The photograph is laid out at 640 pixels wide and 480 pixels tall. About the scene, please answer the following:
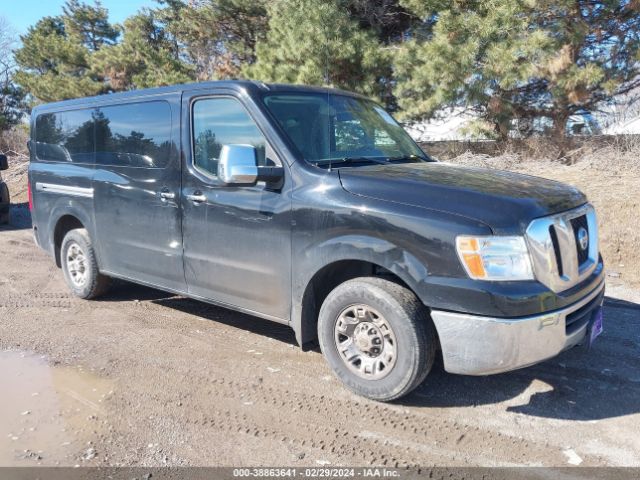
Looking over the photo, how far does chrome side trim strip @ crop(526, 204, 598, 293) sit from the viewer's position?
316 centimetres

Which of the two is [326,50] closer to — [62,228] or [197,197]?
[62,228]

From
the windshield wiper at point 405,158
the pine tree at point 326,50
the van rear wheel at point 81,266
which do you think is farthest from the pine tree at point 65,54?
the windshield wiper at point 405,158

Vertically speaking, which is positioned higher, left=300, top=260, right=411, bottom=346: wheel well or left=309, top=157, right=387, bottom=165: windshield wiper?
left=309, top=157, right=387, bottom=165: windshield wiper

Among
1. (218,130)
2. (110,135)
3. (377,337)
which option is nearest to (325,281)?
(377,337)

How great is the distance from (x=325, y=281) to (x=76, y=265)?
3439 mm

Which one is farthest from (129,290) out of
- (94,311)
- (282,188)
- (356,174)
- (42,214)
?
(356,174)

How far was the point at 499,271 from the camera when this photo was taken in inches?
123

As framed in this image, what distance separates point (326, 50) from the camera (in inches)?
408

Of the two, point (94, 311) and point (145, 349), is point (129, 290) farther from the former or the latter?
point (145, 349)

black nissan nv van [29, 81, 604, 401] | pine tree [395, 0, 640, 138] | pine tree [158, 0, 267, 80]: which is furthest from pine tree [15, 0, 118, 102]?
black nissan nv van [29, 81, 604, 401]

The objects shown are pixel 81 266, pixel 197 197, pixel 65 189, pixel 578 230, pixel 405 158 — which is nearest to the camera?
pixel 578 230

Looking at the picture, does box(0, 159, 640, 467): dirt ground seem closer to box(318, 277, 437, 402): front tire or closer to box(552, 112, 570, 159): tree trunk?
box(318, 277, 437, 402): front tire

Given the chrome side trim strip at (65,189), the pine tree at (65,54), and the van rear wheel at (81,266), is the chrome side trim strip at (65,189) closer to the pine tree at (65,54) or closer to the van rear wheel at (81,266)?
the van rear wheel at (81,266)

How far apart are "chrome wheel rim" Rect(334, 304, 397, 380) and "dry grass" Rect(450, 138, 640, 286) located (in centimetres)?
423
